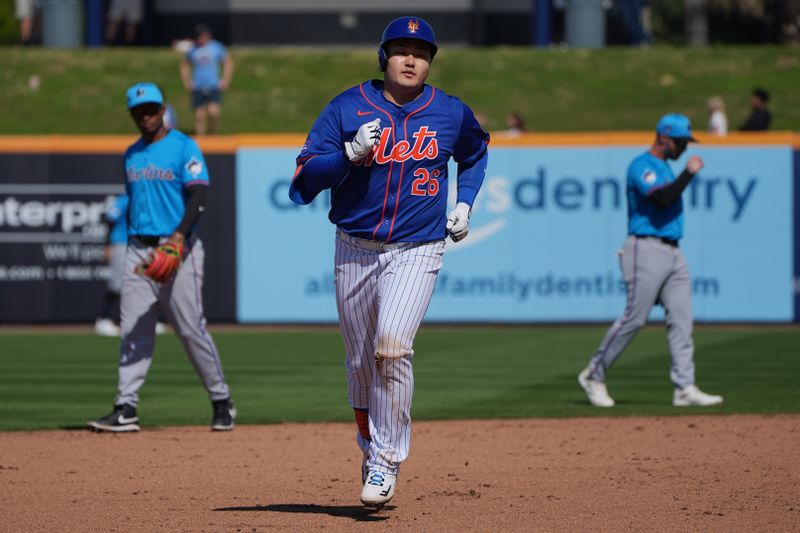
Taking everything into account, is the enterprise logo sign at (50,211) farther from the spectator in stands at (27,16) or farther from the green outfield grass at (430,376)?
the spectator in stands at (27,16)

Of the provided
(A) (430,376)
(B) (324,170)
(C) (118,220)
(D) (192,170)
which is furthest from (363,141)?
(C) (118,220)

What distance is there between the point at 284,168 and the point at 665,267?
28.1ft

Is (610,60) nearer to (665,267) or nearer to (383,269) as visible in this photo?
(665,267)

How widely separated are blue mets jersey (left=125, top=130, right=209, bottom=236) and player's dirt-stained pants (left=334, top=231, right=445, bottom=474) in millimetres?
2708

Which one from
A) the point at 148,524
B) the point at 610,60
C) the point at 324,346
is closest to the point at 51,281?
the point at 324,346

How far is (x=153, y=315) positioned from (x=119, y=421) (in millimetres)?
691

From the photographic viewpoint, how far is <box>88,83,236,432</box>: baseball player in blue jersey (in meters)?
8.97

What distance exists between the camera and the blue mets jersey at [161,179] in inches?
354

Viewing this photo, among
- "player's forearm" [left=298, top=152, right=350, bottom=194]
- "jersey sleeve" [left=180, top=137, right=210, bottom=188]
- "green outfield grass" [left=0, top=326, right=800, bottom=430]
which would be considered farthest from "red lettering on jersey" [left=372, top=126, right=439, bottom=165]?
"green outfield grass" [left=0, top=326, right=800, bottom=430]

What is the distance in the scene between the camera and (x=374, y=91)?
6.44 m

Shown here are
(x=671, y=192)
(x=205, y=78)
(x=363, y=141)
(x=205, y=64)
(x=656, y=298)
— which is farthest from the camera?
(x=205, y=78)

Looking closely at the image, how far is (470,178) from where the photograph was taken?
263 inches

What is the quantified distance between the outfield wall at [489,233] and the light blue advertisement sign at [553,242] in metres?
0.02

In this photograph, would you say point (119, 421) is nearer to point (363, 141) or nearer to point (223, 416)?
point (223, 416)
